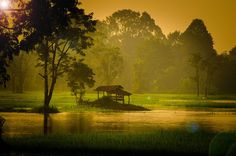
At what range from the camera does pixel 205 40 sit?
618 feet

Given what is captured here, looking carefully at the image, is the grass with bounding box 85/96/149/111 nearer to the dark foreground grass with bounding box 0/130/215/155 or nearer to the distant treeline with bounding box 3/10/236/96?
the dark foreground grass with bounding box 0/130/215/155

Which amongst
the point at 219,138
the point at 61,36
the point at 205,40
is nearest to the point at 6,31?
the point at 219,138

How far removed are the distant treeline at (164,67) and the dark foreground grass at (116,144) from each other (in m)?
101

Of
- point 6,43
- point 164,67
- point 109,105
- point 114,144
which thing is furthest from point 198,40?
point 6,43

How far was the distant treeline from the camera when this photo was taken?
153 m

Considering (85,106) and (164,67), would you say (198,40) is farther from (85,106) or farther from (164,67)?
(85,106)

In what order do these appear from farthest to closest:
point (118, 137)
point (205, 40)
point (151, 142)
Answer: point (205, 40) < point (118, 137) < point (151, 142)

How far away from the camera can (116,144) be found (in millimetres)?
32969

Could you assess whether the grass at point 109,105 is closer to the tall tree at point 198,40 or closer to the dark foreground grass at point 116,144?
the dark foreground grass at point 116,144

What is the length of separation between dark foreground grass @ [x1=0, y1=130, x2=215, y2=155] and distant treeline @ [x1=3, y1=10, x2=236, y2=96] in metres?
101

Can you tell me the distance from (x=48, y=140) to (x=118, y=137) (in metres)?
5.11

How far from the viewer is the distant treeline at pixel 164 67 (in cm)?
15288

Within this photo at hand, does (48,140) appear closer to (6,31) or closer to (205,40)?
(6,31)

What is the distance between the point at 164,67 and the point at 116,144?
16117 cm
